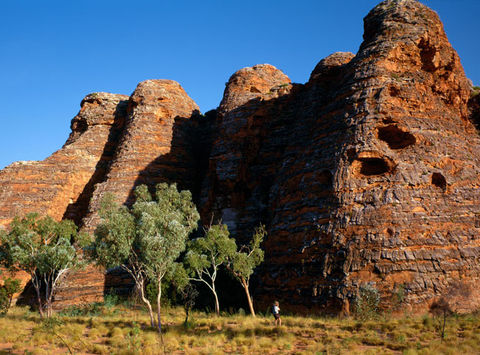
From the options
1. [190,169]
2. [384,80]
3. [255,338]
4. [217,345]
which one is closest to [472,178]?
[384,80]

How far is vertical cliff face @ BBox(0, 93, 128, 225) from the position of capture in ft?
108

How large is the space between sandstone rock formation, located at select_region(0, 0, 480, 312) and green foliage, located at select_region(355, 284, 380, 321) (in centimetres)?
37

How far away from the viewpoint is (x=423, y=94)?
22.8 m

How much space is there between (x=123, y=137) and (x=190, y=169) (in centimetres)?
784

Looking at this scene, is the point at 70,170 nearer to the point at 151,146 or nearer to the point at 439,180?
the point at 151,146

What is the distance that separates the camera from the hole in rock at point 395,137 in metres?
20.9

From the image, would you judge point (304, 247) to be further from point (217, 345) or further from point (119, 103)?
point (119, 103)

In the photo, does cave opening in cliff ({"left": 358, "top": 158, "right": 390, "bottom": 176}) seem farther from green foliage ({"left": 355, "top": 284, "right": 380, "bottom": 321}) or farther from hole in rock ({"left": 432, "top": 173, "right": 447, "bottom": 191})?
green foliage ({"left": 355, "top": 284, "right": 380, "bottom": 321})

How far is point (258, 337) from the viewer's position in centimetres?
1576

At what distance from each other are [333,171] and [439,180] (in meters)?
5.92

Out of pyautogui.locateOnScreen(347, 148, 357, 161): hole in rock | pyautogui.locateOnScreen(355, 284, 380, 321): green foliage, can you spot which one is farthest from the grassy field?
pyautogui.locateOnScreen(347, 148, 357, 161): hole in rock

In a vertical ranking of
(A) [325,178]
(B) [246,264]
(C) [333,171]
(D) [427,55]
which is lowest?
(B) [246,264]

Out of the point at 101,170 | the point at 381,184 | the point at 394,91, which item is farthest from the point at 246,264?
the point at 101,170

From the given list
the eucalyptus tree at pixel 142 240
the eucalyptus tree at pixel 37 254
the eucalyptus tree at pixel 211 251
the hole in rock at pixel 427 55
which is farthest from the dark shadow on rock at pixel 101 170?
the hole in rock at pixel 427 55
